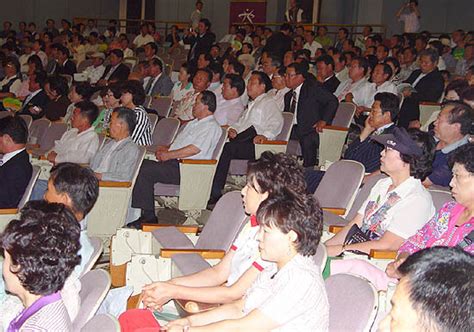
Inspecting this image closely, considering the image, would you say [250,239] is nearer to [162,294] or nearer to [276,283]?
[162,294]

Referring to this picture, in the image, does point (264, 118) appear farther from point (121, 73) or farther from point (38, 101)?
point (121, 73)

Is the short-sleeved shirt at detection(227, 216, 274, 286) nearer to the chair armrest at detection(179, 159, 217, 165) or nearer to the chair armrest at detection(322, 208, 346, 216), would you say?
the chair armrest at detection(322, 208, 346, 216)

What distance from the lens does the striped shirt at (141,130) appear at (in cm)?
515

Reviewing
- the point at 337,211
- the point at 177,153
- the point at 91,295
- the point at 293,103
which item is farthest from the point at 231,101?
the point at 91,295

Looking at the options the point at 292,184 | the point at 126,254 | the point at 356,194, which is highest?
the point at 292,184

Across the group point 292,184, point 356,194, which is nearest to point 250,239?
point 292,184

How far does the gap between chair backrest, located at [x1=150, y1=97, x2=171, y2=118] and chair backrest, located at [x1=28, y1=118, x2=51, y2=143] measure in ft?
4.25

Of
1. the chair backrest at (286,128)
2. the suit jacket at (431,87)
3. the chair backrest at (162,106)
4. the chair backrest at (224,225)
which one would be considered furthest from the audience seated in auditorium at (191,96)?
the chair backrest at (224,225)

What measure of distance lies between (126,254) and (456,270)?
2.16 m

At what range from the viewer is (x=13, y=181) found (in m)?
3.98

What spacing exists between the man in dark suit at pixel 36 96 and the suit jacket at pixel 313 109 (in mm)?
2654

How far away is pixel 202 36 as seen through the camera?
10.6m

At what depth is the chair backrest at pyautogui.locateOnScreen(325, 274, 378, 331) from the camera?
1944 mm

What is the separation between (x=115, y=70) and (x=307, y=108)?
3728 millimetres
